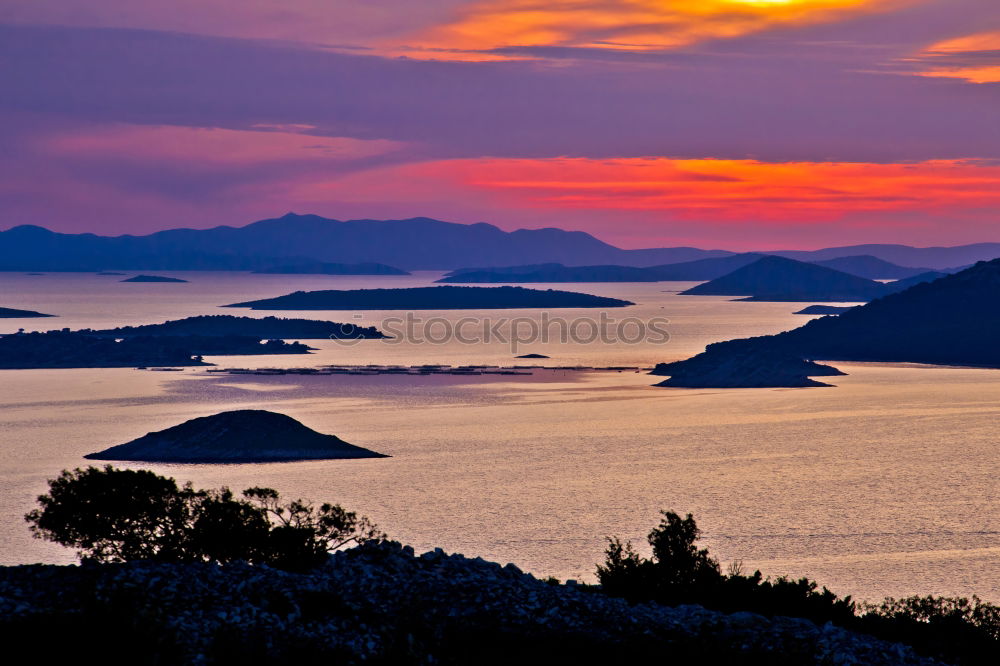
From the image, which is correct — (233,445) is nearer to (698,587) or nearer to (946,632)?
(698,587)

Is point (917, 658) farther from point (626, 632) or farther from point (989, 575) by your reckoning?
point (989, 575)

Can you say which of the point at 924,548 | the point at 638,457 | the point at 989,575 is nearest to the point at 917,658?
the point at 989,575

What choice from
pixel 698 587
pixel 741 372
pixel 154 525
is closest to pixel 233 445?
pixel 154 525

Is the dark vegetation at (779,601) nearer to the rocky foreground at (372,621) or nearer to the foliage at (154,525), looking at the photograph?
the rocky foreground at (372,621)

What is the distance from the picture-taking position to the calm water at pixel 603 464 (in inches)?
2770

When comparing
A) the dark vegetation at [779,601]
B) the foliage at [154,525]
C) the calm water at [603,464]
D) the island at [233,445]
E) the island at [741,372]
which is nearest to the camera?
the dark vegetation at [779,601]

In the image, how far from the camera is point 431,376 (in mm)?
179000

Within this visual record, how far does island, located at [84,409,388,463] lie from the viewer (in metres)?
102

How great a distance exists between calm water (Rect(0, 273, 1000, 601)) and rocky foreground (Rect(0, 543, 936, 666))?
32.2 m

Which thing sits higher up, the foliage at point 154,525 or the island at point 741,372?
the island at point 741,372

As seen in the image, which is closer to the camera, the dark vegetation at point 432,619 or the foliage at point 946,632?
the dark vegetation at point 432,619

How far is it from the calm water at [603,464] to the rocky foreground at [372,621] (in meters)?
32.2

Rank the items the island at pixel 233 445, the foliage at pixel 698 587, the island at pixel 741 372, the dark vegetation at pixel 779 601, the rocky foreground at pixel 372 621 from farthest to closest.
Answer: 1. the island at pixel 741 372
2. the island at pixel 233 445
3. the foliage at pixel 698 587
4. the dark vegetation at pixel 779 601
5. the rocky foreground at pixel 372 621

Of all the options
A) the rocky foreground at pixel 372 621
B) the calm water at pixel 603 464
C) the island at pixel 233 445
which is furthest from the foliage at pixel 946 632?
the island at pixel 233 445
